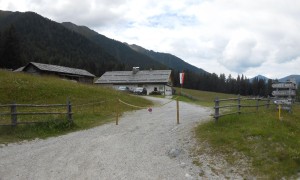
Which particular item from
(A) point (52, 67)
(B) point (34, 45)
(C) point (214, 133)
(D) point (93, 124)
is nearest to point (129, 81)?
(A) point (52, 67)

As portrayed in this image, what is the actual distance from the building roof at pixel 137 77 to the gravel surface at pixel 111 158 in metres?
62.9

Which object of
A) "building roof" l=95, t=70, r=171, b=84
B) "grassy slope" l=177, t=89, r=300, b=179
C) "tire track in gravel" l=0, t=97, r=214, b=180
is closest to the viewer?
"tire track in gravel" l=0, t=97, r=214, b=180

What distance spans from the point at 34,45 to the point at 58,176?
204m

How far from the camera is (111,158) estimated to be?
11812 millimetres

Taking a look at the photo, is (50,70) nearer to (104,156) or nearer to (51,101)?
(51,101)

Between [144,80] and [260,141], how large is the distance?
223 feet

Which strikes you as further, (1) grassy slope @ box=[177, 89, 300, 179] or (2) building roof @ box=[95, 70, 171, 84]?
(2) building roof @ box=[95, 70, 171, 84]

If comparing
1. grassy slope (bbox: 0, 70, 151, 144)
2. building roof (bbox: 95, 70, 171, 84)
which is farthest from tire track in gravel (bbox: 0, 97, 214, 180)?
building roof (bbox: 95, 70, 171, 84)

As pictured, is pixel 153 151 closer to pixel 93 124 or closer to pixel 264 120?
pixel 264 120

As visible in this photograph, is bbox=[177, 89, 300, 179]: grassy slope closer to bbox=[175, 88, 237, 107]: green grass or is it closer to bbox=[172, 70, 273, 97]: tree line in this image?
bbox=[175, 88, 237, 107]: green grass

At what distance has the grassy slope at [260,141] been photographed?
1082 cm

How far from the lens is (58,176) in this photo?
977 centimetres

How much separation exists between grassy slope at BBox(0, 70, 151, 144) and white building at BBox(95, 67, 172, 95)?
37942 mm

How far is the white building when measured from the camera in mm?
78662
